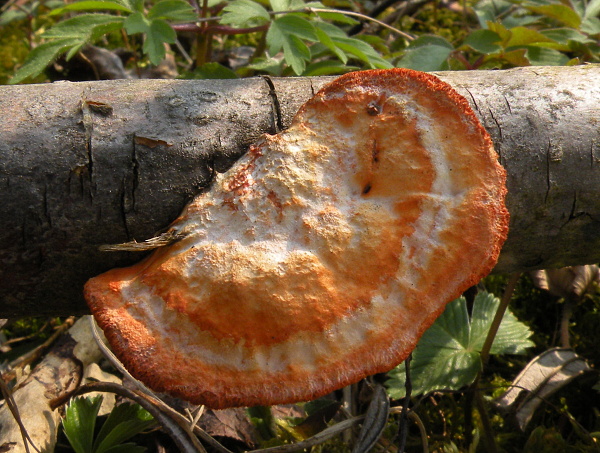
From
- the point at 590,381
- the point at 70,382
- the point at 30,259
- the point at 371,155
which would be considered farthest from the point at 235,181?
the point at 590,381

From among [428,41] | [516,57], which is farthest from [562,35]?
[428,41]

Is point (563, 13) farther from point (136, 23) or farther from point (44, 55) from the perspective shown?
point (44, 55)

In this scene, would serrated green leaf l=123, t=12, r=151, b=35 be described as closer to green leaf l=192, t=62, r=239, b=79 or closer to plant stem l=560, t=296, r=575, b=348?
green leaf l=192, t=62, r=239, b=79

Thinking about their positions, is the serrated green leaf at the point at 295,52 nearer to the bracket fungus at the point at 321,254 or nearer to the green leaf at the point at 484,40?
the bracket fungus at the point at 321,254

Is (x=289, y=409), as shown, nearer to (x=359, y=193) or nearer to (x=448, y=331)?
(x=448, y=331)

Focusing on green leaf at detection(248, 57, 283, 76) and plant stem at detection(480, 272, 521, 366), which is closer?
plant stem at detection(480, 272, 521, 366)

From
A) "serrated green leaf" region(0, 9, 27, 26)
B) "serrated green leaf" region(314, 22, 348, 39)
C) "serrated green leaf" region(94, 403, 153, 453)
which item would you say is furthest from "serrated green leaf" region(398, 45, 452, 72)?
"serrated green leaf" region(0, 9, 27, 26)
